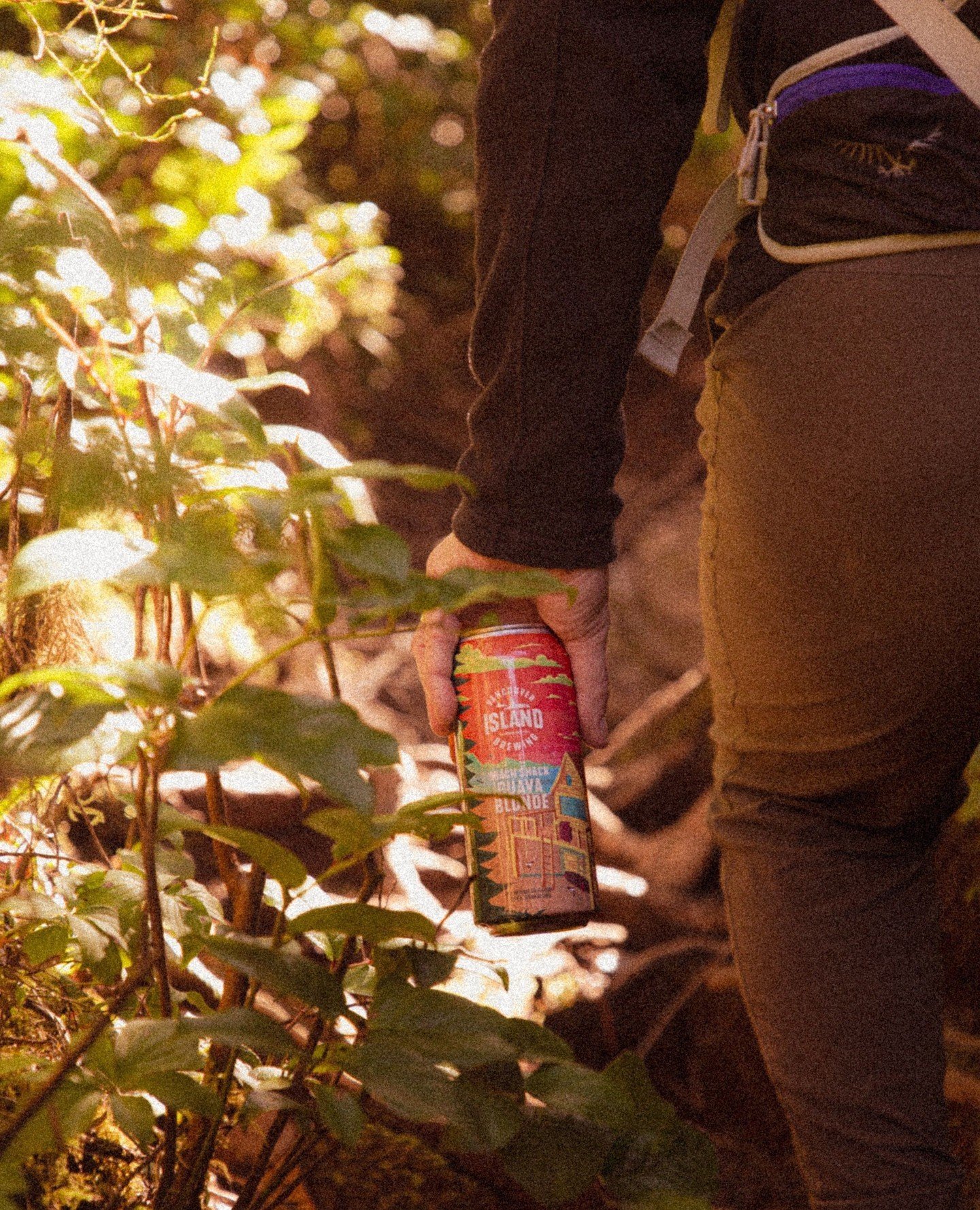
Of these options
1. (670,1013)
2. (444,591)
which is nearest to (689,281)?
(444,591)

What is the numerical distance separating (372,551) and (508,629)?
1.93 ft

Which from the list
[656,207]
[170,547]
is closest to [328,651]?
[170,547]

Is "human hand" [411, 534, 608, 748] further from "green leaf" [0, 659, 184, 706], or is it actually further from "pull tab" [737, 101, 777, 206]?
"green leaf" [0, 659, 184, 706]

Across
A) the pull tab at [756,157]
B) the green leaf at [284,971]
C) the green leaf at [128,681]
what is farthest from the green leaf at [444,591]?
the pull tab at [756,157]

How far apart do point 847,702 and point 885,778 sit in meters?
0.09

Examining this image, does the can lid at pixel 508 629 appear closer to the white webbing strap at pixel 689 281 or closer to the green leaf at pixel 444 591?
the white webbing strap at pixel 689 281

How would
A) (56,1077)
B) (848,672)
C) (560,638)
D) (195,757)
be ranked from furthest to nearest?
(560,638) < (848,672) < (56,1077) < (195,757)

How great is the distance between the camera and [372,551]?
746mm

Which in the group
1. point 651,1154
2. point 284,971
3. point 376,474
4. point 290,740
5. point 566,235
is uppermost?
point 566,235

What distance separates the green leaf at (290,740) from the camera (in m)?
A: 0.66

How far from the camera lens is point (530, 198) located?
1.22 meters

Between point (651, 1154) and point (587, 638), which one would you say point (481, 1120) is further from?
point (587, 638)

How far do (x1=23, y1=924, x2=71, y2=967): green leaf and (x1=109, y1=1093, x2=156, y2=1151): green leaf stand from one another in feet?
0.75

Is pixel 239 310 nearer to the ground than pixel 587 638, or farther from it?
farther from it
